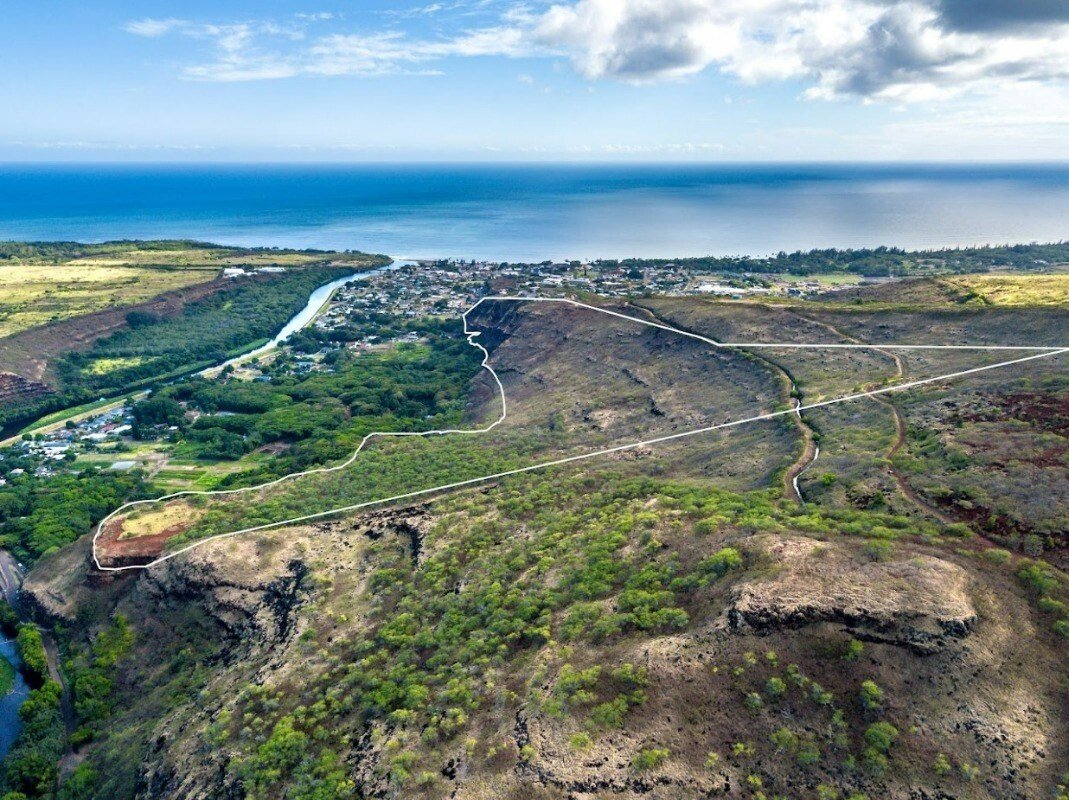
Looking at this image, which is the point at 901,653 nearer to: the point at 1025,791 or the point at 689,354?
the point at 1025,791

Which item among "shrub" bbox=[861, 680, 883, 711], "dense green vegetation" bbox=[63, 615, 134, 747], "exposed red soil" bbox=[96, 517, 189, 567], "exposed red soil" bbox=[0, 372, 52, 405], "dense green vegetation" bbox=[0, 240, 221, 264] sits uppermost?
"dense green vegetation" bbox=[0, 240, 221, 264]

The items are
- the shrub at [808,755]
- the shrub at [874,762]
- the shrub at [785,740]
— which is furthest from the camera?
the shrub at [785,740]

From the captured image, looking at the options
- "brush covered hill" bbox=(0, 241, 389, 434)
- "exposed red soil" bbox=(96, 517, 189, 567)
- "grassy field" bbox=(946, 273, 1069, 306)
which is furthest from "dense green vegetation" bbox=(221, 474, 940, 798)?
"brush covered hill" bbox=(0, 241, 389, 434)

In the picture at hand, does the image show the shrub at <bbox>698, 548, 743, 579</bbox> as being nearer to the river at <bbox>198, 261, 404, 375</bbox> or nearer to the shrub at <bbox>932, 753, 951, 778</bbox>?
the shrub at <bbox>932, 753, 951, 778</bbox>

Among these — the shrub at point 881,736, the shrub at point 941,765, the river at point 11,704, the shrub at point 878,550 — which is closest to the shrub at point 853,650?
the shrub at point 881,736

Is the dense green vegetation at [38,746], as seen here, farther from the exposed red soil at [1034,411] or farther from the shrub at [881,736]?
the exposed red soil at [1034,411]

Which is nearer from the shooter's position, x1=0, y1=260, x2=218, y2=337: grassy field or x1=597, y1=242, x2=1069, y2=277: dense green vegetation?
x1=0, y1=260, x2=218, y2=337: grassy field

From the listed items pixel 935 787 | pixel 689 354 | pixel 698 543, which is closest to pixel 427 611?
pixel 698 543
